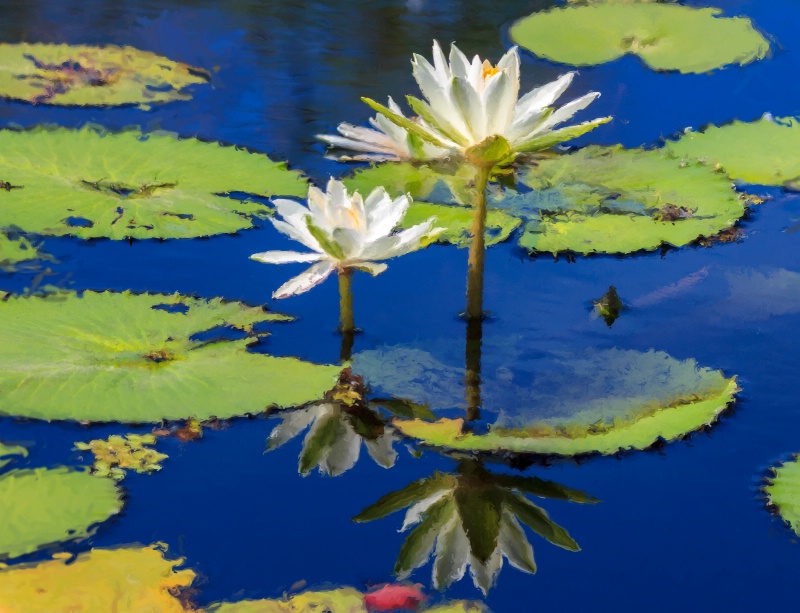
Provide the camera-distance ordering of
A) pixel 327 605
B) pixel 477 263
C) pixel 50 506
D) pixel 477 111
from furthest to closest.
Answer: pixel 477 263 < pixel 477 111 < pixel 50 506 < pixel 327 605

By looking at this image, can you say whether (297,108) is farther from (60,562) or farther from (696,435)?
(60,562)

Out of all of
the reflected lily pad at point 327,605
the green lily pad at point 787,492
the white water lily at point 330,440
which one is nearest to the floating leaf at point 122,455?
the white water lily at point 330,440

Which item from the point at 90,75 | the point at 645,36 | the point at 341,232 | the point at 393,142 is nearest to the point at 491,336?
the point at 341,232

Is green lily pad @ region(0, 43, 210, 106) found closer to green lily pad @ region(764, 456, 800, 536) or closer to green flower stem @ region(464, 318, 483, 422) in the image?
green flower stem @ region(464, 318, 483, 422)

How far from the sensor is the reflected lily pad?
154cm

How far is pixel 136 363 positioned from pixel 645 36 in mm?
3299

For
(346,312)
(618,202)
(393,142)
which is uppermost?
(393,142)

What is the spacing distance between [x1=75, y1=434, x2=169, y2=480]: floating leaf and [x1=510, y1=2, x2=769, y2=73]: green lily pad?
10.2 ft

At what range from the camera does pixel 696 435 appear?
2041mm

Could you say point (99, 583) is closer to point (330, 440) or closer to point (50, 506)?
point (50, 506)

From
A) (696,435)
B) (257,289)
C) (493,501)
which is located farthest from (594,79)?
(493,501)

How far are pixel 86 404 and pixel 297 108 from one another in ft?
6.93

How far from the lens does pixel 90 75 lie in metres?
4.01

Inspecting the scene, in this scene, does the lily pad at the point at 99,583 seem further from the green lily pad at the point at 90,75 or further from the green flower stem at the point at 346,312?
the green lily pad at the point at 90,75
